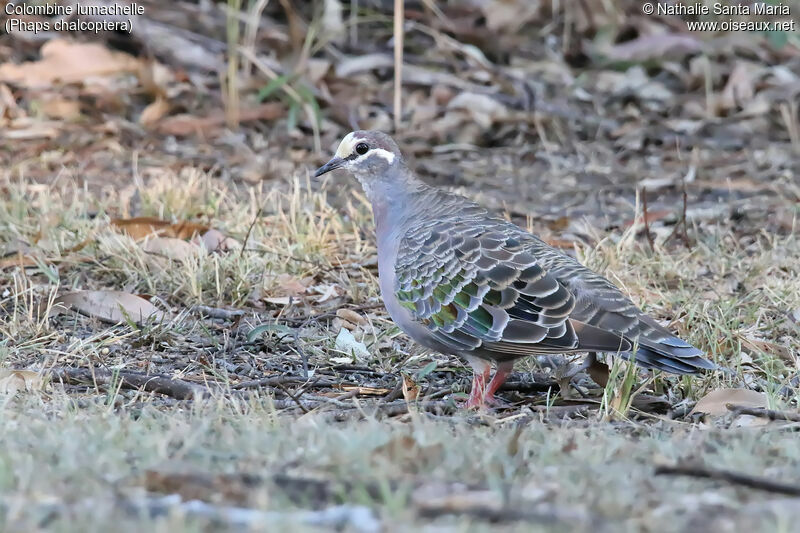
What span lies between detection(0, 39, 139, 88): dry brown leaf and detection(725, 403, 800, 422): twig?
583 cm

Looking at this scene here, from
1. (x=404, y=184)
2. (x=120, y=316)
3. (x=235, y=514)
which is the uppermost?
(x=404, y=184)

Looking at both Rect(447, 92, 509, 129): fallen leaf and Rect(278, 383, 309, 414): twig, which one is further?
Rect(447, 92, 509, 129): fallen leaf

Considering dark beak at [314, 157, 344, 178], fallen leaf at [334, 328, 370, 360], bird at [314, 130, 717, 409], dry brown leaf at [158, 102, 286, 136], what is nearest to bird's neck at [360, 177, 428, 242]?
bird at [314, 130, 717, 409]

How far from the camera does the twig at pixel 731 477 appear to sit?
8.54 ft

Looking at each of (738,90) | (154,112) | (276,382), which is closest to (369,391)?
(276,382)

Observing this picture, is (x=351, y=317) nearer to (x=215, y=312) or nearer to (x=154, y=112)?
(x=215, y=312)

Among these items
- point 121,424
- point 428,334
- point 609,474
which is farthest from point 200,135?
point 609,474

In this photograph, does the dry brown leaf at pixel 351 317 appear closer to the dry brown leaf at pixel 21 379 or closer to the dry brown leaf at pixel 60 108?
the dry brown leaf at pixel 21 379

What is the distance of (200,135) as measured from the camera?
8.26 m

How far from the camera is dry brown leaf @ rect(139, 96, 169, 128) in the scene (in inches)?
327

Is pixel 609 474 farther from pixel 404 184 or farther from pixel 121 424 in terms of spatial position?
pixel 404 184

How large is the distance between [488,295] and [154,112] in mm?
4625

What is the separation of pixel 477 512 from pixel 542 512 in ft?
0.46

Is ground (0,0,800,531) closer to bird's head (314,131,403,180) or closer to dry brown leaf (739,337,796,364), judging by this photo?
dry brown leaf (739,337,796,364)
